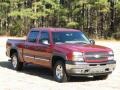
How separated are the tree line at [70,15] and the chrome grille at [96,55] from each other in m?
36.4

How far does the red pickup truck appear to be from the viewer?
42.9 feet

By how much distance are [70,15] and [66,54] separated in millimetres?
43830

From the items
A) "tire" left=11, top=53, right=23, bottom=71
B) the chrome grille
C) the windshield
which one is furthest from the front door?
"tire" left=11, top=53, right=23, bottom=71

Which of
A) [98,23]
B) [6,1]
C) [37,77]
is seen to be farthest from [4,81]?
[6,1]

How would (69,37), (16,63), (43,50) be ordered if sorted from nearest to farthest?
(43,50), (69,37), (16,63)

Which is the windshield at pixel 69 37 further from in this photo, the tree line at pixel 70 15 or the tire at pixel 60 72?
the tree line at pixel 70 15

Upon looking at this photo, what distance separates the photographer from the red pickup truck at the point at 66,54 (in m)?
13.1

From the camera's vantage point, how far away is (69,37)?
48.1ft

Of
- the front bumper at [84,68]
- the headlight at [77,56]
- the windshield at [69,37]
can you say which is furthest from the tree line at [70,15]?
the headlight at [77,56]

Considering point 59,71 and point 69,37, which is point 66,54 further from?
point 69,37

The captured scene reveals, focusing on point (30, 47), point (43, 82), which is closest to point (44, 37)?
point (30, 47)

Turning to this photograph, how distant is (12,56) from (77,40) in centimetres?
378

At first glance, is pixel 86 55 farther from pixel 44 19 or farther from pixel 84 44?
pixel 44 19

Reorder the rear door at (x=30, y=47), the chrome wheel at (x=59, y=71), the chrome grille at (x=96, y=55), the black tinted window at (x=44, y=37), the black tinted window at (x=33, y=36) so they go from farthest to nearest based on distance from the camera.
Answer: the black tinted window at (x=33, y=36) < the rear door at (x=30, y=47) < the black tinted window at (x=44, y=37) < the chrome wheel at (x=59, y=71) < the chrome grille at (x=96, y=55)
